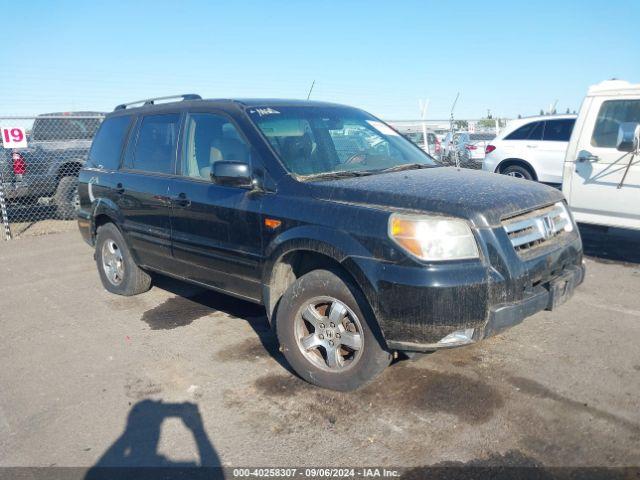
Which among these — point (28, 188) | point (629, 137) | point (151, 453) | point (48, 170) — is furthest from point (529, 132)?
point (151, 453)

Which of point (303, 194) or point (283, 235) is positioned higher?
point (303, 194)

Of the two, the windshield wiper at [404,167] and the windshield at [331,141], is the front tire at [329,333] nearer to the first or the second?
the windshield at [331,141]

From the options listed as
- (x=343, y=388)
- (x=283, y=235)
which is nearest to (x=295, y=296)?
(x=283, y=235)

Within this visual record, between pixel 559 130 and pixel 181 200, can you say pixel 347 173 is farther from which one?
pixel 559 130

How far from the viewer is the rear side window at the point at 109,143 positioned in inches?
217

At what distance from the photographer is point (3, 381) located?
3.97 m

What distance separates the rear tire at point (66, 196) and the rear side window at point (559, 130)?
29.2ft

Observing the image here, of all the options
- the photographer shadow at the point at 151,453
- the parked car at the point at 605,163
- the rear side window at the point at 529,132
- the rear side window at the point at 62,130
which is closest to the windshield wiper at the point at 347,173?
the photographer shadow at the point at 151,453

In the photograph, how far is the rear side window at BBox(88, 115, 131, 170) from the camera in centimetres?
551

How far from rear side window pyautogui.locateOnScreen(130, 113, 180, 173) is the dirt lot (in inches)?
57.0

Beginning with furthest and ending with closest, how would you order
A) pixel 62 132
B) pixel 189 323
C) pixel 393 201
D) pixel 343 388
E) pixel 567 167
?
pixel 62 132
pixel 567 167
pixel 189 323
pixel 343 388
pixel 393 201

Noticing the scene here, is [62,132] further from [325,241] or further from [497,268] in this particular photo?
[497,268]

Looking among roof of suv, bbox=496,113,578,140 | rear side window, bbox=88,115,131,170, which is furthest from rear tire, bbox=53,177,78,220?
roof of suv, bbox=496,113,578,140

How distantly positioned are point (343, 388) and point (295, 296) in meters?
0.68
